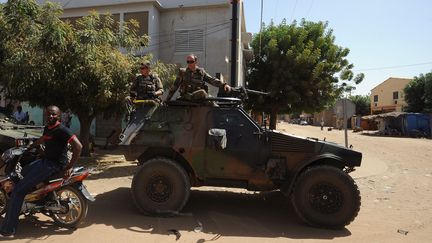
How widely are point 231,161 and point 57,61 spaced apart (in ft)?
21.7

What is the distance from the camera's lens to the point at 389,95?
66.6 m

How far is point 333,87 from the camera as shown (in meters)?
22.2

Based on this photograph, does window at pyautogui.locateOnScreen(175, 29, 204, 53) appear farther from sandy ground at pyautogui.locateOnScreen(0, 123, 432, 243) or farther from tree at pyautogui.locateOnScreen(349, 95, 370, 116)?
tree at pyautogui.locateOnScreen(349, 95, 370, 116)

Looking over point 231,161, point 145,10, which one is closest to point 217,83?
point 231,161

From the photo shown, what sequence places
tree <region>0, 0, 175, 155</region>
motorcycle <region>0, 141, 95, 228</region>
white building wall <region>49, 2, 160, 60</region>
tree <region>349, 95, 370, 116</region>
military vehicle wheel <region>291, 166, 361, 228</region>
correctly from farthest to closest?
1. tree <region>349, 95, 370, 116</region>
2. white building wall <region>49, 2, 160, 60</region>
3. tree <region>0, 0, 175, 155</region>
4. military vehicle wheel <region>291, 166, 361, 228</region>
5. motorcycle <region>0, 141, 95, 228</region>

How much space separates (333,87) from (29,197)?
63.1 ft

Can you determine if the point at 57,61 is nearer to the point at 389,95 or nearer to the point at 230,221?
the point at 230,221

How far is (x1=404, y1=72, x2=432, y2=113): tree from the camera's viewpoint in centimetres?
4688

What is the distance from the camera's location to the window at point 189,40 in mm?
19984

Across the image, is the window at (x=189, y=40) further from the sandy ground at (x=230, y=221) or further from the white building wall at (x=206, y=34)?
the sandy ground at (x=230, y=221)

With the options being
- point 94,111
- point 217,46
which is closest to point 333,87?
point 217,46

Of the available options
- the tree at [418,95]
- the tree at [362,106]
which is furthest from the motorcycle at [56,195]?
the tree at [362,106]

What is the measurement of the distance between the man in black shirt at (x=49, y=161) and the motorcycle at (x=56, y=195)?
15cm

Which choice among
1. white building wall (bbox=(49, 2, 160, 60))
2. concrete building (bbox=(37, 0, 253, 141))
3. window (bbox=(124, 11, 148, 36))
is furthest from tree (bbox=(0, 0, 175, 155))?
window (bbox=(124, 11, 148, 36))
